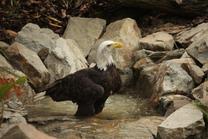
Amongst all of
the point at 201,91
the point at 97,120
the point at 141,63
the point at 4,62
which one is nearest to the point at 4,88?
the point at 97,120

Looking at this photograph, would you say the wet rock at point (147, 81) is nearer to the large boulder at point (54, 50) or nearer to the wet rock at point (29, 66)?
the large boulder at point (54, 50)

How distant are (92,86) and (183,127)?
6.74 ft

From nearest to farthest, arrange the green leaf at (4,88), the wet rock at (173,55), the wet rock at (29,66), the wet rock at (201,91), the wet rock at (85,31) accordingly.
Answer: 1. the green leaf at (4,88)
2. the wet rock at (201,91)
3. the wet rock at (29,66)
4. the wet rock at (173,55)
5. the wet rock at (85,31)

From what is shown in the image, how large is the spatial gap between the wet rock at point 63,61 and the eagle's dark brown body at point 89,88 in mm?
1667

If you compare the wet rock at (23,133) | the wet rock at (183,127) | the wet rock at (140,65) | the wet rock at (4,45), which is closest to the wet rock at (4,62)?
the wet rock at (4,45)

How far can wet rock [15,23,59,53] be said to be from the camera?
11.1 metres

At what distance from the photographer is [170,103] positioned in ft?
28.6

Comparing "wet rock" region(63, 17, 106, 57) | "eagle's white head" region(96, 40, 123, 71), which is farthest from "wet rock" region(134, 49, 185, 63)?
"eagle's white head" region(96, 40, 123, 71)

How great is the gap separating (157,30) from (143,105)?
289 cm

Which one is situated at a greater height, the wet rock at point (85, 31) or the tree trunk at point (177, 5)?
the tree trunk at point (177, 5)

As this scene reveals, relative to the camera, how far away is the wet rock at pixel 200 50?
989 cm

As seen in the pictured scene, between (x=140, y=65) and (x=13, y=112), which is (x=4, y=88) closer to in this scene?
(x=13, y=112)

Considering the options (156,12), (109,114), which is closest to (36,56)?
(109,114)

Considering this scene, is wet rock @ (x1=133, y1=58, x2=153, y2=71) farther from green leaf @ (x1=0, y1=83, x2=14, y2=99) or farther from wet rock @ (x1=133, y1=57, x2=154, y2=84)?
green leaf @ (x1=0, y1=83, x2=14, y2=99)
